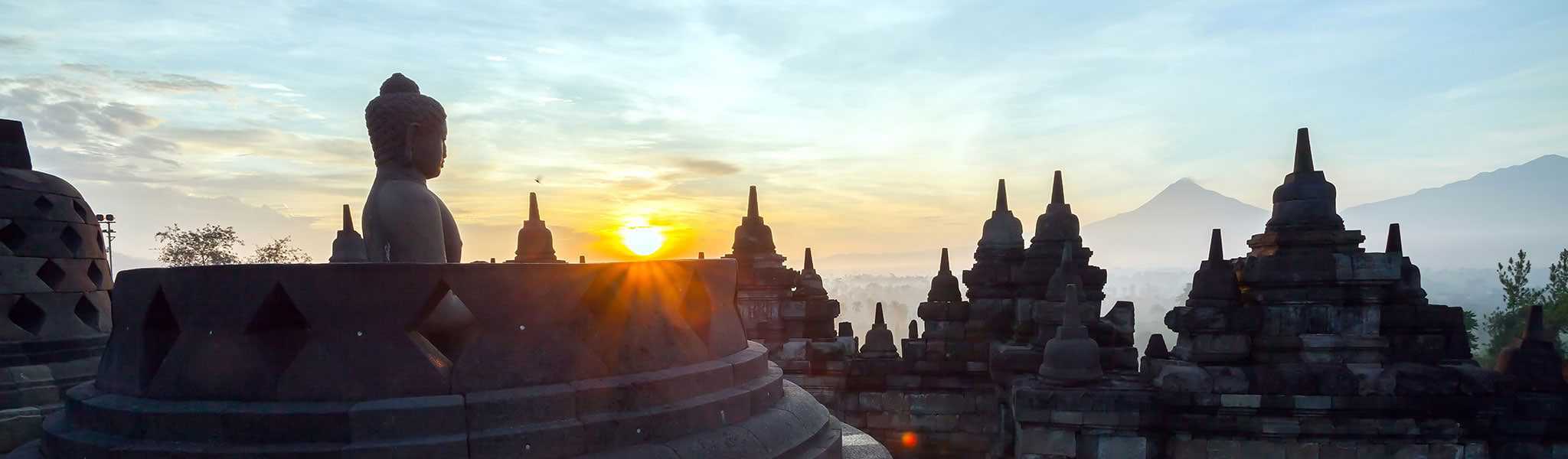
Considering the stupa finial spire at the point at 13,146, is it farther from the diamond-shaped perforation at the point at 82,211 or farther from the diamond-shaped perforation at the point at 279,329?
the diamond-shaped perforation at the point at 279,329

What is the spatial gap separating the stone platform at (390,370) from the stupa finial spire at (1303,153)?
384 inches

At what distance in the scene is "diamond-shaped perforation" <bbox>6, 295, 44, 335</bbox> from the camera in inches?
305

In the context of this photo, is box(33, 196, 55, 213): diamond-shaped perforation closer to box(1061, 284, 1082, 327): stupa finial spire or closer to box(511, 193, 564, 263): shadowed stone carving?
box(511, 193, 564, 263): shadowed stone carving

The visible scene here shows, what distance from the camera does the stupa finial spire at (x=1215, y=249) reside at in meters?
10.1

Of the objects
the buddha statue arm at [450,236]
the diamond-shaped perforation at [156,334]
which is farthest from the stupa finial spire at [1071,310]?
the diamond-shaped perforation at [156,334]

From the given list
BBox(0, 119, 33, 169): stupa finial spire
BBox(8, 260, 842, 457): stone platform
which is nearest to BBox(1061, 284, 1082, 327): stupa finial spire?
BBox(8, 260, 842, 457): stone platform

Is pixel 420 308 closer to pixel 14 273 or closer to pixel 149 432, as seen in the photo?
pixel 149 432

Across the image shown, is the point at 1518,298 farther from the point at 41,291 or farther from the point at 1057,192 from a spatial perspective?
the point at 41,291

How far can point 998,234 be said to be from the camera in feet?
48.2

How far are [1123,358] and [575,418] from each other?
35.1 feet

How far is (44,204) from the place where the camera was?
8102 millimetres

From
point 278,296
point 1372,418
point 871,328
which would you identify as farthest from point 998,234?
point 278,296

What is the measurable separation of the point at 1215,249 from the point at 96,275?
14893 millimetres

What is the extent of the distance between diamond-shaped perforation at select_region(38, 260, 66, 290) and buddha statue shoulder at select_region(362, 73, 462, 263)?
6213mm
